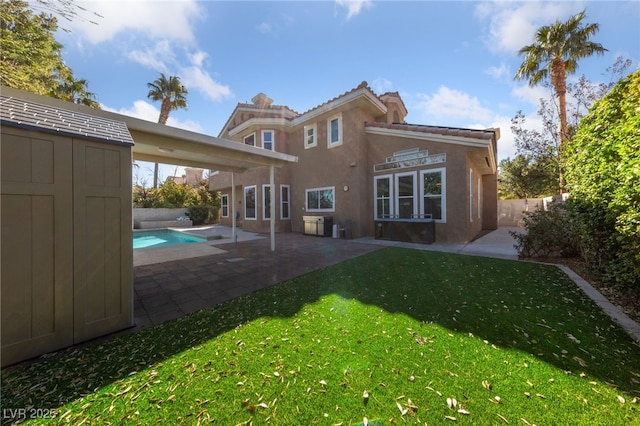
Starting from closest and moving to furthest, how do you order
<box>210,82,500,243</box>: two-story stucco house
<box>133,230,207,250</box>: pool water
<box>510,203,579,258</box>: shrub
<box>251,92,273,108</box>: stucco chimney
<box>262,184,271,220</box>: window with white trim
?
<box>510,203,579,258</box>: shrub
<box>210,82,500,243</box>: two-story stucco house
<box>133,230,207,250</box>: pool water
<box>262,184,271,220</box>: window with white trim
<box>251,92,273,108</box>: stucco chimney

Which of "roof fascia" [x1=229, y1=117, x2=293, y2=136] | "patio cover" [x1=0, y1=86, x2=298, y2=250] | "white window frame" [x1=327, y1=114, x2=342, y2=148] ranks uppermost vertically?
"roof fascia" [x1=229, y1=117, x2=293, y2=136]

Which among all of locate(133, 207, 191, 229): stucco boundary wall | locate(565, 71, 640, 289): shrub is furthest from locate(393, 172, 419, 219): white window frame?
locate(133, 207, 191, 229): stucco boundary wall

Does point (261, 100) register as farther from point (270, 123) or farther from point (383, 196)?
point (383, 196)

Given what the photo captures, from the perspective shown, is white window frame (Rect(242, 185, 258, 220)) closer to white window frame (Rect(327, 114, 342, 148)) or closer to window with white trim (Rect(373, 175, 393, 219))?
white window frame (Rect(327, 114, 342, 148))

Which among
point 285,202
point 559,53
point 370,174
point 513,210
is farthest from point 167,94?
point 513,210

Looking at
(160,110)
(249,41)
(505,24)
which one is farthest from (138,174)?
(505,24)

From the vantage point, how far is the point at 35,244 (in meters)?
2.40

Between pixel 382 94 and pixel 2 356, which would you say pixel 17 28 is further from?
pixel 382 94

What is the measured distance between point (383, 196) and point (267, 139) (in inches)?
319

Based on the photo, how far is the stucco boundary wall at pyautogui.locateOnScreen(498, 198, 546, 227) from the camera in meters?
17.1

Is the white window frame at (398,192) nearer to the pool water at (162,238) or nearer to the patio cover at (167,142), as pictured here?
the patio cover at (167,142)

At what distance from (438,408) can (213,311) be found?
312 cm

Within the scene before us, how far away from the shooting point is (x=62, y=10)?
348 centimetres

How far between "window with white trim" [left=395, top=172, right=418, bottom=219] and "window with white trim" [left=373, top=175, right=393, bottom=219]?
13.4 inches
